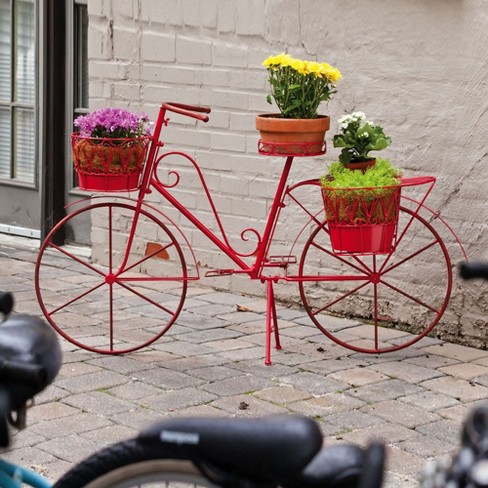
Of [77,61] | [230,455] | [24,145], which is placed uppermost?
[77,61]

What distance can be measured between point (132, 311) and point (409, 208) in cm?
167

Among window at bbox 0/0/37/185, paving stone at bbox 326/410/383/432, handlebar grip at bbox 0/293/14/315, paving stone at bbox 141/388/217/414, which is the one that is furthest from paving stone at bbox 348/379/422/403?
window at bbox 0/0/37/185

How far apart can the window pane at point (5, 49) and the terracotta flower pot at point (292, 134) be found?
394 centimetres

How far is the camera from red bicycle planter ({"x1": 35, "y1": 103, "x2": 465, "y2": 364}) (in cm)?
605

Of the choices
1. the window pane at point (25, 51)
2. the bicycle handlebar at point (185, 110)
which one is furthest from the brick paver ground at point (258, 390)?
the window pane at point (25, 51)

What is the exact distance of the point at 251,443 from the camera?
229cm

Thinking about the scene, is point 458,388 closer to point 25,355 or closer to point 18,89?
point 25,355

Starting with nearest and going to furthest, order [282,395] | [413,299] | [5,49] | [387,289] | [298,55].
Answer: [282,395], [413,299], [387,289], [298,55], [5,49]

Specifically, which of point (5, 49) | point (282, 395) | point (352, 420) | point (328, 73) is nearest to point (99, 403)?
point (282, 395)

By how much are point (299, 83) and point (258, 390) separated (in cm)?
143

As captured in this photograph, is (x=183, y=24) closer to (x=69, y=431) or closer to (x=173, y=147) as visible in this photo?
(x=173, y=147)

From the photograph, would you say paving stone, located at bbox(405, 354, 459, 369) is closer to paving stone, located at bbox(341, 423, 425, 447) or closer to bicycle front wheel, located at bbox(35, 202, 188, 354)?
paving stone, located at bbox(341, 423, 425, 447)

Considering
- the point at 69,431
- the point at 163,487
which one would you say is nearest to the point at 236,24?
the point at 69,431

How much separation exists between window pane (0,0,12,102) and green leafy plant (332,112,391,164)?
413 centimetres
